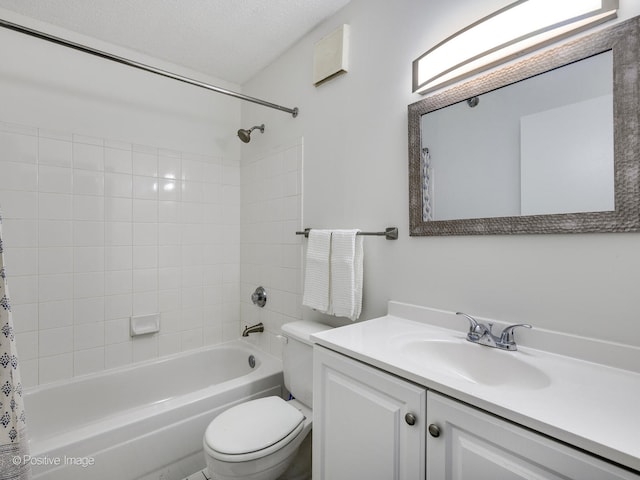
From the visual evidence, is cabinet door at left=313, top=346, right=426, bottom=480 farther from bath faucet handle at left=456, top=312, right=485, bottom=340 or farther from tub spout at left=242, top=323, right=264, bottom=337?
tub spout at left=242, top=323, right=264, bottom=337

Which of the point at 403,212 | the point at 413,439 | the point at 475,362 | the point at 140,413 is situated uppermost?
the point at 403,212

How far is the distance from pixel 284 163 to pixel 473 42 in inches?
50.1

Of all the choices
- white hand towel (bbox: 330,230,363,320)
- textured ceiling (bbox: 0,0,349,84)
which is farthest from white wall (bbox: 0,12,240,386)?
white hand towel (bbox: 330,230,363,320)

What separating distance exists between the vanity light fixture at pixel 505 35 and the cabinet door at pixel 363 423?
1110 millimetres

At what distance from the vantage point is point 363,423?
0.94 m

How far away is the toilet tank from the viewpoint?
154 cm

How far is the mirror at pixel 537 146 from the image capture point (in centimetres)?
86

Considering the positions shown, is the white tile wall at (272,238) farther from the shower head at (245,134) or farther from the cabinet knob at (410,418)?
the cabinet knob at (410,418)

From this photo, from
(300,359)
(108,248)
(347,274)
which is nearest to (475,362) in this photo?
(347,274)

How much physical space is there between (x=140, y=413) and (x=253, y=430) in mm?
579

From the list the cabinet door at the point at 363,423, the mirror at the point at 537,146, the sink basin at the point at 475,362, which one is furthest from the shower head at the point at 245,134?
the sink basin at the point at 475,362

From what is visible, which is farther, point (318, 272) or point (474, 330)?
point (318, 272)

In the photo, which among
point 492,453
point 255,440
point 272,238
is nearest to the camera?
point 492,453

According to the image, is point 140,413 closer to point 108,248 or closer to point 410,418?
point 108,248
